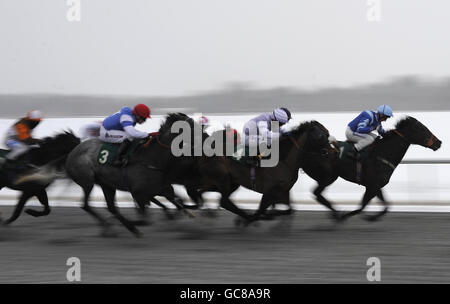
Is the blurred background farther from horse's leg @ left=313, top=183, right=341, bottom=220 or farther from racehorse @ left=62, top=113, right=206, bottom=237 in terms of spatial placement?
racehorse @ left=62, top=113, right=206, bottom=237

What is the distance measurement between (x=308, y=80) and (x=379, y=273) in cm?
921

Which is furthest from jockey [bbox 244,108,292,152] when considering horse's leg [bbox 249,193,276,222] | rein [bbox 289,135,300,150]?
horse's leg [bbox 249,193,276,222]

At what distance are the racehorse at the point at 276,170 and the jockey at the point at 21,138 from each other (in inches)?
93.9

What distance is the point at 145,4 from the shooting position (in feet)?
50.0

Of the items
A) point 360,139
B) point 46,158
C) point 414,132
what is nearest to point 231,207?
point 360,139

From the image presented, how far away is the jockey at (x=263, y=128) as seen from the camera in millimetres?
8133

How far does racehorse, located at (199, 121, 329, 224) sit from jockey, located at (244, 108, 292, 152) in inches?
7.2

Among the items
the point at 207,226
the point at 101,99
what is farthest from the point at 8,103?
the point at 207,226

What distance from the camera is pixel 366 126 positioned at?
9.31 metres

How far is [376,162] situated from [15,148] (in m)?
4.71

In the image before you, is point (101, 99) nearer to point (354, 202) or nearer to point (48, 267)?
point (354, 202)

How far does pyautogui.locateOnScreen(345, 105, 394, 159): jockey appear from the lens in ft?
30.2

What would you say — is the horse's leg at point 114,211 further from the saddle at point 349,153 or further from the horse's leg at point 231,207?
the saddle at point 349,153

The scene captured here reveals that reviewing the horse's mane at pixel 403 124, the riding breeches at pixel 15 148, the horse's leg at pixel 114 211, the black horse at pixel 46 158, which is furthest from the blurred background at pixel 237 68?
the horse's leg at pixel 114 211
